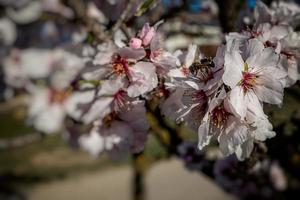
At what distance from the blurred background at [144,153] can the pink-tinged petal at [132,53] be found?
0.27 metres

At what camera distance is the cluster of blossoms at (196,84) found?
122 centimetres

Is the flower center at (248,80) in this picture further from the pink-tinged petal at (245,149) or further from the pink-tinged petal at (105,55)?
the pink-tinged petal at (105,55)

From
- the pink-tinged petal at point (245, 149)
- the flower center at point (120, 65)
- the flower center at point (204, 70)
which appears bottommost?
the pink-tinged petal at point (245, 149)

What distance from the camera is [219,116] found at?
1.26 metres

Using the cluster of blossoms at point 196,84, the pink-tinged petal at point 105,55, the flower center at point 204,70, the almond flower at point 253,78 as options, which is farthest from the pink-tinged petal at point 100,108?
the almond flower at point 253,78

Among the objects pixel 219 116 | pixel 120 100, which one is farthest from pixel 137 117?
pixel 219 116

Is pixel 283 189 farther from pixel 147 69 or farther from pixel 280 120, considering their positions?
pixel 147 69

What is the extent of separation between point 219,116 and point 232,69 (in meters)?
0.15

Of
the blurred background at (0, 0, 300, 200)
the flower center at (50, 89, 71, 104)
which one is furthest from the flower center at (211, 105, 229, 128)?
the flower center at (50, 89, 71, 104)

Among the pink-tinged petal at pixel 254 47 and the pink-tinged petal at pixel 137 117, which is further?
the pink-tinged petal at pixel 137 117

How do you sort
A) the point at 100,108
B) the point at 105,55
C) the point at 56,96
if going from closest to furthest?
the point at 105,55, the point at 100,108, the point at 56,96

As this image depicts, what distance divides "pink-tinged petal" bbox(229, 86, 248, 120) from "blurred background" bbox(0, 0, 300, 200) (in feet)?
1.43

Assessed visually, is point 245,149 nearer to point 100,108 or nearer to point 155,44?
point 155,44

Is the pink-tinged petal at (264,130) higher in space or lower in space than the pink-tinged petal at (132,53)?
lower
